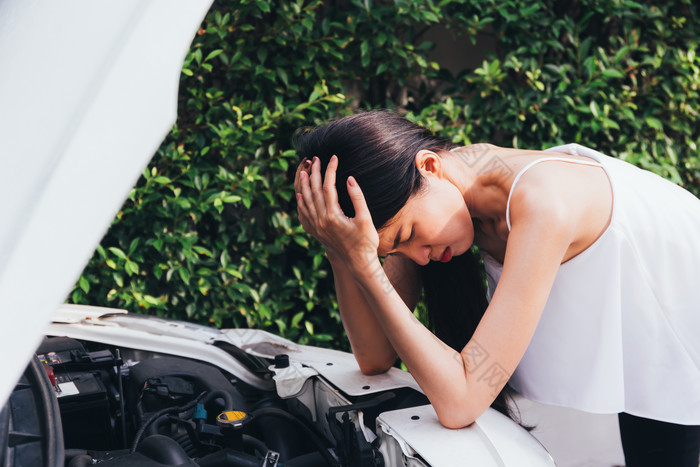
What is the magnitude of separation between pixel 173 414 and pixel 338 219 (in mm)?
682

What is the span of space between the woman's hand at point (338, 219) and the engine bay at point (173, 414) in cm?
37

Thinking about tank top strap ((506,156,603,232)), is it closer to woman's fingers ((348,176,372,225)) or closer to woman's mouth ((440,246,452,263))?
woman's mouth ((440,246,452,263))

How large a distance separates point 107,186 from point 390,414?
927mm

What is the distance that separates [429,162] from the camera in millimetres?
1553

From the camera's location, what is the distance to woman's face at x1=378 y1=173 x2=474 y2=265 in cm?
148

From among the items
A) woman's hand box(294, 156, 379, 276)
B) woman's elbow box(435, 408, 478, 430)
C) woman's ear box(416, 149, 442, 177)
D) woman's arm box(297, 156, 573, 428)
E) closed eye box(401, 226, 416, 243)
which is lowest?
woman's elbow box(435, 408, 478, 430)

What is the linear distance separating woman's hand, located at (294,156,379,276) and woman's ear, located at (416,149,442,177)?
20 cm

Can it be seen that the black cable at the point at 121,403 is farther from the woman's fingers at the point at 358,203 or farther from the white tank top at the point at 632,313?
the white tank top at the point at 632,313

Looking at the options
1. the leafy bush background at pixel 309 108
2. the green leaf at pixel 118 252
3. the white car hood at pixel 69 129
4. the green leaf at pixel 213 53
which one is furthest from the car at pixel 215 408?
the green leaf at pixel 213 53

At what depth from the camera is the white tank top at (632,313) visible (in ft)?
4.81

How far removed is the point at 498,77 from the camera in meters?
3.24

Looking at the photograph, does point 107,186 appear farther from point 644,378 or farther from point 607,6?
point 607,6

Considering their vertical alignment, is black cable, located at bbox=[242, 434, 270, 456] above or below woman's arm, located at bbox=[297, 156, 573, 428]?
below

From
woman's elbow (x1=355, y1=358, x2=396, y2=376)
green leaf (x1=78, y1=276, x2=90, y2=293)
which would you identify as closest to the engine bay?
woman's elbow (x1=355, y1=358, x2=396, y2=376)
